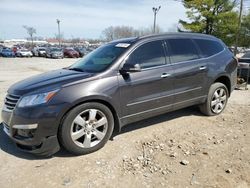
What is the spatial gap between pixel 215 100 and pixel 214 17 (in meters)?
21.8

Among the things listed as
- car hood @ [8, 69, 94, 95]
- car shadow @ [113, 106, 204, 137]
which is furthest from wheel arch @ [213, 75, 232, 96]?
car hood @ [8, 69, 94, 95]

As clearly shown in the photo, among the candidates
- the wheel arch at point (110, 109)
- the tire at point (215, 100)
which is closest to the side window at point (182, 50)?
the tire at point (215, 100)

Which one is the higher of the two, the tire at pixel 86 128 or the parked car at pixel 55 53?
the tire at pixel 86 128

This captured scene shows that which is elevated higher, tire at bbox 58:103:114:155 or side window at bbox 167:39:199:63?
side window at bbox 167:39:199:63

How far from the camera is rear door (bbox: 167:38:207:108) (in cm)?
460

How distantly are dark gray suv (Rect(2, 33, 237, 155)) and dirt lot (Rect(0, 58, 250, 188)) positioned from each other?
27 centimetres

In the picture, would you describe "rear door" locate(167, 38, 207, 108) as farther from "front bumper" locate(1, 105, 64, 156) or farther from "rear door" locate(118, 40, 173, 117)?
"front bumper" locate(1, 105, 64, 156)

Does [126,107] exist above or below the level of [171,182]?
above

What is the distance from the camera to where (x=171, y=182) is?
121 inches

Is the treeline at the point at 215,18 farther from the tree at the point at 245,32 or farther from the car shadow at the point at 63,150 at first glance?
the car shadow at the point at 63,150

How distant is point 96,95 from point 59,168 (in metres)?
1.12

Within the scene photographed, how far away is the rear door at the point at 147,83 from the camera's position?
4.03m

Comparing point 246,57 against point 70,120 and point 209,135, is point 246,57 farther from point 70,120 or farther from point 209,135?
point 70,120

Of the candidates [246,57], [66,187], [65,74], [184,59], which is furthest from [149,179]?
[246,57]
